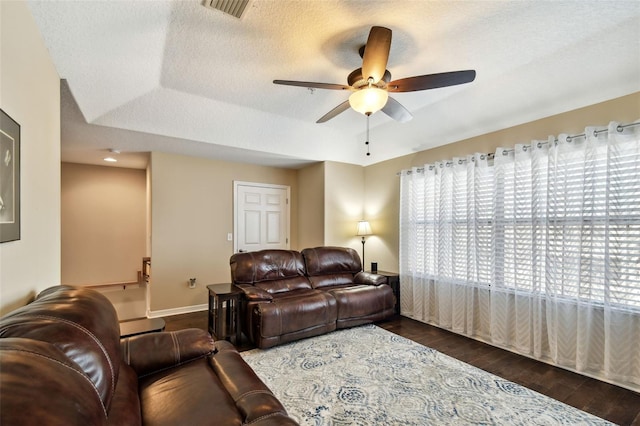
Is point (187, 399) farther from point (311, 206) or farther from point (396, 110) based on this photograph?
point (311, 206)

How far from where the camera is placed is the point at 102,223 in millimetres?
4941

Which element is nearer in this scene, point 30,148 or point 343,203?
point 30,148

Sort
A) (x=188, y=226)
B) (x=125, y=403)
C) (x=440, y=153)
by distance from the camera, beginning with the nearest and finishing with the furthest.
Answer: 1. (x=125, y=403)
2. (x=440, y=153)
3. (x=188, y=226)

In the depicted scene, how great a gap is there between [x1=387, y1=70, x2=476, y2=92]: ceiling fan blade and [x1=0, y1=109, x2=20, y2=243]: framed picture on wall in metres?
2.19

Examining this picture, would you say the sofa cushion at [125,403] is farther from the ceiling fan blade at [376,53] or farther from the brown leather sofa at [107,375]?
the ceiling fan blade at [376,53]

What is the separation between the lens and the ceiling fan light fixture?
205 centimetres

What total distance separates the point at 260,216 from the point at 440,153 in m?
3.20

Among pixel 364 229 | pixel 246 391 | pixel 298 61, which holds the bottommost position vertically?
pixel 246 391

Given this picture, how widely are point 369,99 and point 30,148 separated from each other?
207 cm

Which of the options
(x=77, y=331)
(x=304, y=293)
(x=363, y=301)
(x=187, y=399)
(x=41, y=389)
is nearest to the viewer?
(x=41, y=389)

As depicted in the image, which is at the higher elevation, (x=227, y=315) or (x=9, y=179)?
(x=9, y=179)

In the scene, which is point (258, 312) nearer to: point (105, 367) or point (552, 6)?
point (105, 367)

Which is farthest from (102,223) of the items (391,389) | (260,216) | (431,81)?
(431,81)

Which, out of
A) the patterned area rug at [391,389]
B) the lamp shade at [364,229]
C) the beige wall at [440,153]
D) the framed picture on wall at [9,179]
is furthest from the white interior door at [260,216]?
the framed picture on wall at [9,179]
